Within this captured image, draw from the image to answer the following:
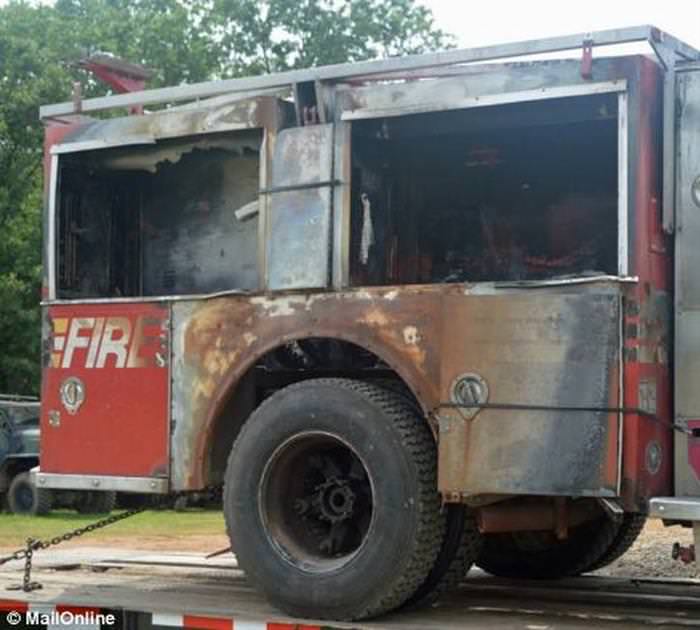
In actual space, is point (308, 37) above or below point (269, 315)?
above

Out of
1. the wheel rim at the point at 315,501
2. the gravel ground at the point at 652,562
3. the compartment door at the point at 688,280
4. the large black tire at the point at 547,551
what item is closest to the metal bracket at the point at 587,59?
the compartment door at the point at 688,280

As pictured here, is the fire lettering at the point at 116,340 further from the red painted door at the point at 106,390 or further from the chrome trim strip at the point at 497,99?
the chrome trim strip at the point at 497,99

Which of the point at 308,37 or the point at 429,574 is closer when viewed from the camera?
the point at 429,574

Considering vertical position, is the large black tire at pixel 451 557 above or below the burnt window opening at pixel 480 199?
below

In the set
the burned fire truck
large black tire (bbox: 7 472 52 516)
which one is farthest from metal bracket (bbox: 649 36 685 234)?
large black tire (bbox: 7 472 52 516)

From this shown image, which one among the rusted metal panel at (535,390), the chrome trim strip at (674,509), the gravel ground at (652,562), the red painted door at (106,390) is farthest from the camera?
the gravel ground at (652,562)

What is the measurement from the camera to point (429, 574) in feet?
21.1

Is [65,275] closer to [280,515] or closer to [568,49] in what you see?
[280,515]

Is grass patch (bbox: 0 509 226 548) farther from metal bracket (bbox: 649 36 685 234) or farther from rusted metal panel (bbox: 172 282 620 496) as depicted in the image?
metal bracket (bbox: 649 36 685 234)

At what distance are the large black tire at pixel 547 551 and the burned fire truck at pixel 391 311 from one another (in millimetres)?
16

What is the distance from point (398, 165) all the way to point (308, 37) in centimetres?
3691

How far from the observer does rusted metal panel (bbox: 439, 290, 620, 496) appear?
5.80 meters

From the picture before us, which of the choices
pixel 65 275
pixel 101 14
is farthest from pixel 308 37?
pixel 65 275

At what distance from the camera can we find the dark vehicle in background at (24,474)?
64.8ft
